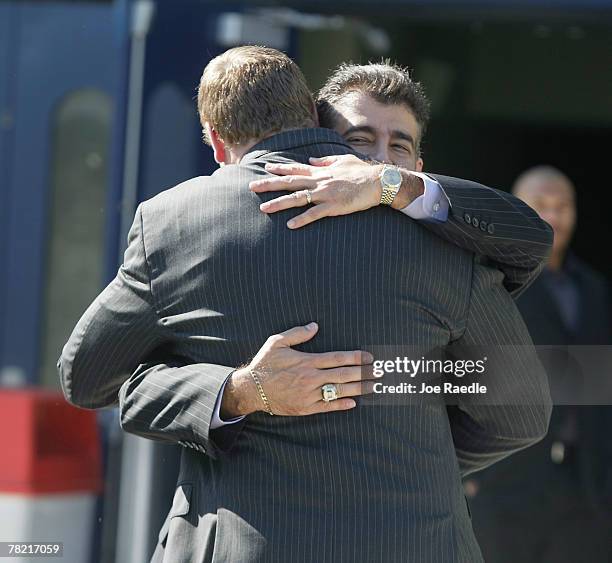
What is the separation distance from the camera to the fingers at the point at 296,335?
1.74 m

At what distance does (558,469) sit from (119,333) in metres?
2.48

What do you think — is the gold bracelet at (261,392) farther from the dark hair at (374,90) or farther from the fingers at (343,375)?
the dark hair at (374,90)

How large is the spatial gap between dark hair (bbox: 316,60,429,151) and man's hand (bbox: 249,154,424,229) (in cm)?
41

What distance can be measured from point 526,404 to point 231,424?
0.52m

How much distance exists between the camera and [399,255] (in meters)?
1.77

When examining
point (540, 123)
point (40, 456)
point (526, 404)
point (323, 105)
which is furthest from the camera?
point (540, 123)

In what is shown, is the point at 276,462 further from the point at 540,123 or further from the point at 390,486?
the point at 540,123

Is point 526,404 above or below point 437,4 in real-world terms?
below

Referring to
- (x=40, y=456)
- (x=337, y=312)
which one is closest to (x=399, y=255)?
(x=337, y=312)

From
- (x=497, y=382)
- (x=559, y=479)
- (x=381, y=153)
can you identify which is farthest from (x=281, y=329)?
(x=559, y=479)

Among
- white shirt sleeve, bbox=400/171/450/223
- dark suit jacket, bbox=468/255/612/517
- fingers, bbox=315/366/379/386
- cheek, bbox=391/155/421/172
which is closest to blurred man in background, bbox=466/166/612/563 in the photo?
dark suit jacket, bbox=468/255/612/517

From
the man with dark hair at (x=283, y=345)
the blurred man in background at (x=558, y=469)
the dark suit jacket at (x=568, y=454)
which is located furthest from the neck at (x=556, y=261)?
the man with dark hair at (x=283, y=345)

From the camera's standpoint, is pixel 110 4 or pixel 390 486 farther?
pixel 110 4

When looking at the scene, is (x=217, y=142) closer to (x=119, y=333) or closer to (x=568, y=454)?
(x=119, y=333)
